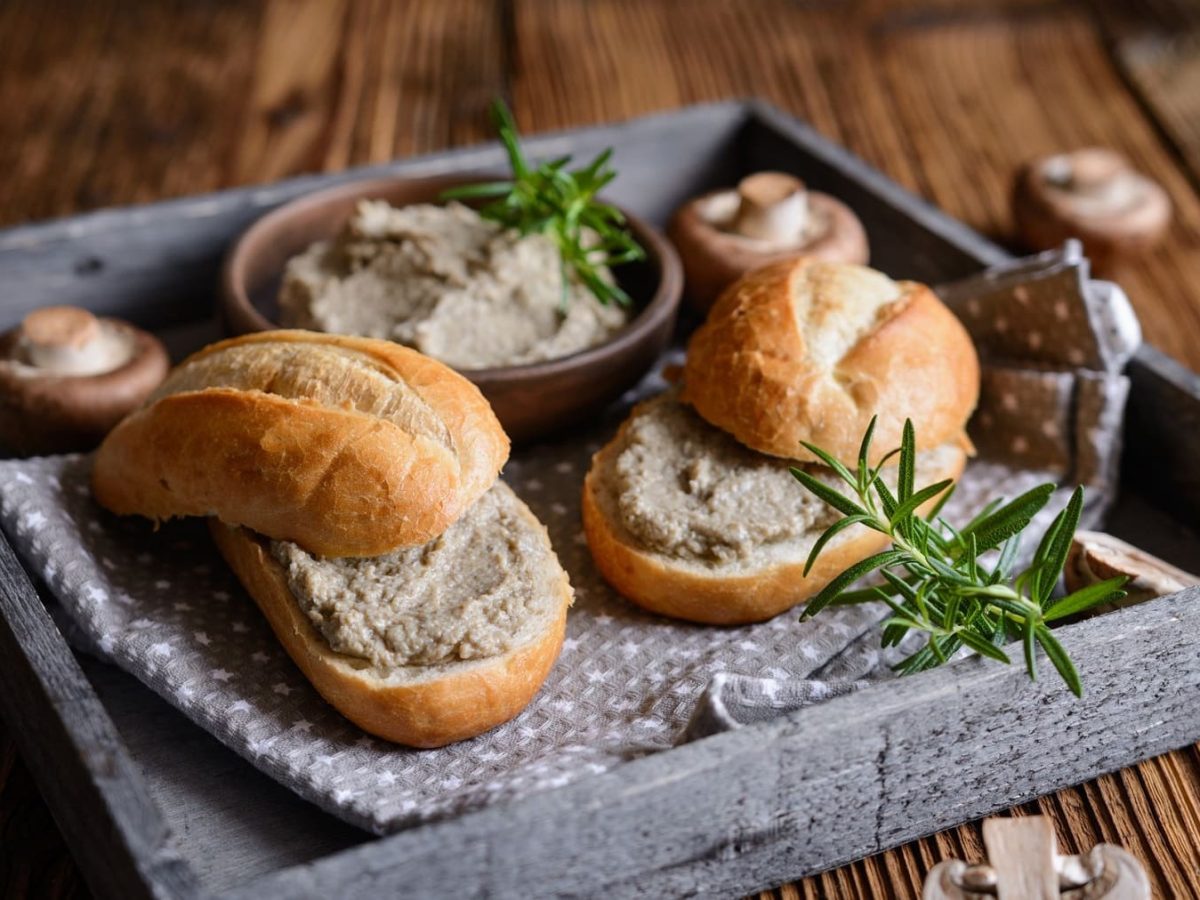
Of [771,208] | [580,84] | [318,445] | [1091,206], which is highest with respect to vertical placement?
[318,445]

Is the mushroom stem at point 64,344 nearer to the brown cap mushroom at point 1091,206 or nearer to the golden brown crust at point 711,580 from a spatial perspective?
the golden brown crust at point 711,580

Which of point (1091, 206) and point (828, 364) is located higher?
point (828, 364)

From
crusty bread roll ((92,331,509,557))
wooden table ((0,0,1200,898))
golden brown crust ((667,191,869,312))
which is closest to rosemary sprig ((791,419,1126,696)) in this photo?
crusty bread roll ((92,331,509,557))

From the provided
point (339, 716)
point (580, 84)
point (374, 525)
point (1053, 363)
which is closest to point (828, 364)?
point (1053, 363)

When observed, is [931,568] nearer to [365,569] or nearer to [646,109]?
[365,569]

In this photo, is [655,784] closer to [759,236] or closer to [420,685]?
[420,685]

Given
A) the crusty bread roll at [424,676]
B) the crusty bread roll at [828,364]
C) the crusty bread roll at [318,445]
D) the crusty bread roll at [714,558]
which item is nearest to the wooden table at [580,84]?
the crusty bread roll at [828,364]
